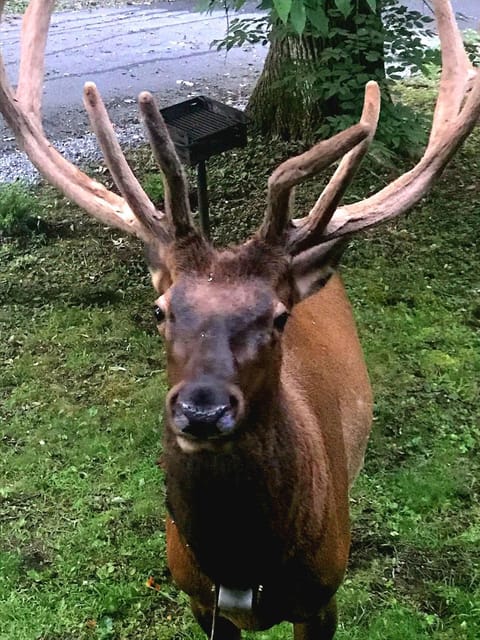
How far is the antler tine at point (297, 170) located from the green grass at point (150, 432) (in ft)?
7.11

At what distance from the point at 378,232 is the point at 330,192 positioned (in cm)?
441

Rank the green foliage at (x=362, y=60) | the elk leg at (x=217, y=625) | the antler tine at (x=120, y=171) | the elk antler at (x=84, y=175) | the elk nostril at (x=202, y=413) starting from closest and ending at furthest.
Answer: the elk nostril at (x=202, y=413) < the elk antler at (x=84, y=175) < the antler tine at (x=120, y=171) < the elk leg at (x=217, y=625) < the green foliage at (x=362, y=60)

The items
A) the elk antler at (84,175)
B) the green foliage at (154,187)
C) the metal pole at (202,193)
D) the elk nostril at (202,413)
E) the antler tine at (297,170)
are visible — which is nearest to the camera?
the elk nostril at (202,413)

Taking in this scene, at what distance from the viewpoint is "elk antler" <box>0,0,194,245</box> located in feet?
9.45

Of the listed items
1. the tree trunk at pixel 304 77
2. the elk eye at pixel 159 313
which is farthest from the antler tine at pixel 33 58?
the tree trunk at pixel 304 77

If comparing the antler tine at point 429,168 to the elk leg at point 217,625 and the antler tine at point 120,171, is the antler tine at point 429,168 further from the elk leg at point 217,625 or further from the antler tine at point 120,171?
the elk leg at point 217,625

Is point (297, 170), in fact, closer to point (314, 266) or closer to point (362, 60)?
point (314, 266)

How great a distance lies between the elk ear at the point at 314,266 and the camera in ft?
9.64

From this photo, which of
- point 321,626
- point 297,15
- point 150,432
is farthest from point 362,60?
point 321,626

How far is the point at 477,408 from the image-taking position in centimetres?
541

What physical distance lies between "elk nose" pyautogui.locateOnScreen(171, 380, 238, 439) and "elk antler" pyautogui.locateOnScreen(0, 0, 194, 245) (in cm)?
70

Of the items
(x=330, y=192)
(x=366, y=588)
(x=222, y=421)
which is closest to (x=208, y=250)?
(x=330, y=192)

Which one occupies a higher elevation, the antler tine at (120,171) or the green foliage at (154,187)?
the antler tine at (120,171)

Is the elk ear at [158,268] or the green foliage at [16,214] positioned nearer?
the elk ear at [158,268]
